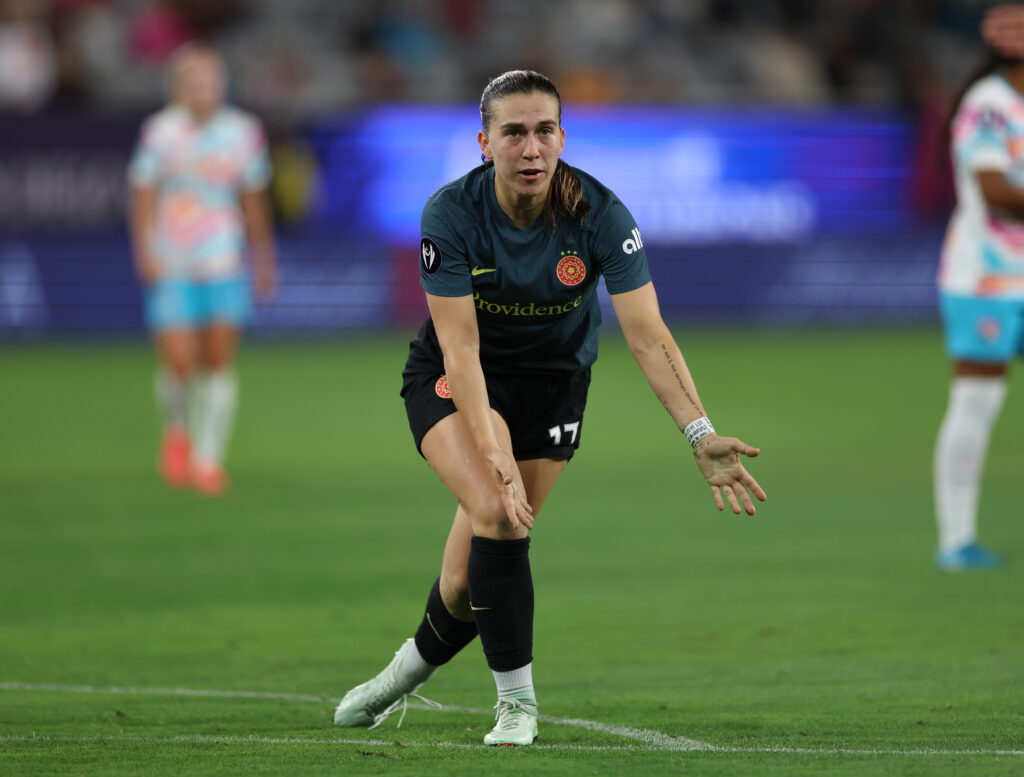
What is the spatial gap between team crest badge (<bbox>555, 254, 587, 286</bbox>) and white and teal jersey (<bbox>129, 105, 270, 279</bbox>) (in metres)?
6.86

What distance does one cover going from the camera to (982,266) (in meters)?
8.52

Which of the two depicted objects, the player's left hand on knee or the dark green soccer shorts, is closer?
the player's left hand on knee

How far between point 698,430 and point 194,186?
750cm

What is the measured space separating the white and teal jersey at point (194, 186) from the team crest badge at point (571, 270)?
686 cm

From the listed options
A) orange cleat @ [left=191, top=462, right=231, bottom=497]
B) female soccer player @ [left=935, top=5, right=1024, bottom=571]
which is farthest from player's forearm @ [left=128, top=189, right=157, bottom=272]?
female soccer player @ [left=935, top=5, right=1024, bottom=571]

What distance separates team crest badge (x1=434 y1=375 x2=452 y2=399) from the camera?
17.6ft

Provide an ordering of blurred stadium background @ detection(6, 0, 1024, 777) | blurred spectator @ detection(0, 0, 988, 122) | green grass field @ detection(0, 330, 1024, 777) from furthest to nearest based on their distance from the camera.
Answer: blurred spectator @ detection(0, 0, 988, 122) → blurred stadium background @ detection(6, 0, 1024, 777) → green grass field @ detection(0, 330, 1024, 777)

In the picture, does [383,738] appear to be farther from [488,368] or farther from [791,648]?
[791,648]

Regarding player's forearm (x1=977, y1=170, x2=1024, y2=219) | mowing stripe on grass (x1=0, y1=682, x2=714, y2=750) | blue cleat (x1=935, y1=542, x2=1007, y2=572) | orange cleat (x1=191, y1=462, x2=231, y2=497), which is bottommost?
orange cleat (x1=191, y1=462, x2=231, y2=497)

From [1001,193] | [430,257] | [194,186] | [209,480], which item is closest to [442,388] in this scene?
Result: [430,257]

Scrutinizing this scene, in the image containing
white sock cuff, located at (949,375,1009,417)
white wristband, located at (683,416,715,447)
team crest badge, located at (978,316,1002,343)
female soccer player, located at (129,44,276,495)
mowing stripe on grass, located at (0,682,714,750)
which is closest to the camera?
white wristband, located at (683,416,715,447)

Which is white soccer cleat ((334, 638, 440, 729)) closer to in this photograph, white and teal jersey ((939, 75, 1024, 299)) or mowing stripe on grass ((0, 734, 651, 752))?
mowing stripe on grass ((0, 734, 651, 752))

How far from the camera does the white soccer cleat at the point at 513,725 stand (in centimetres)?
508

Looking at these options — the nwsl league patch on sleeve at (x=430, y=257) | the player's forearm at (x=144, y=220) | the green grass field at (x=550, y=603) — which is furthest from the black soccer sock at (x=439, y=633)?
the player's forearm at (x=144, y=220)
